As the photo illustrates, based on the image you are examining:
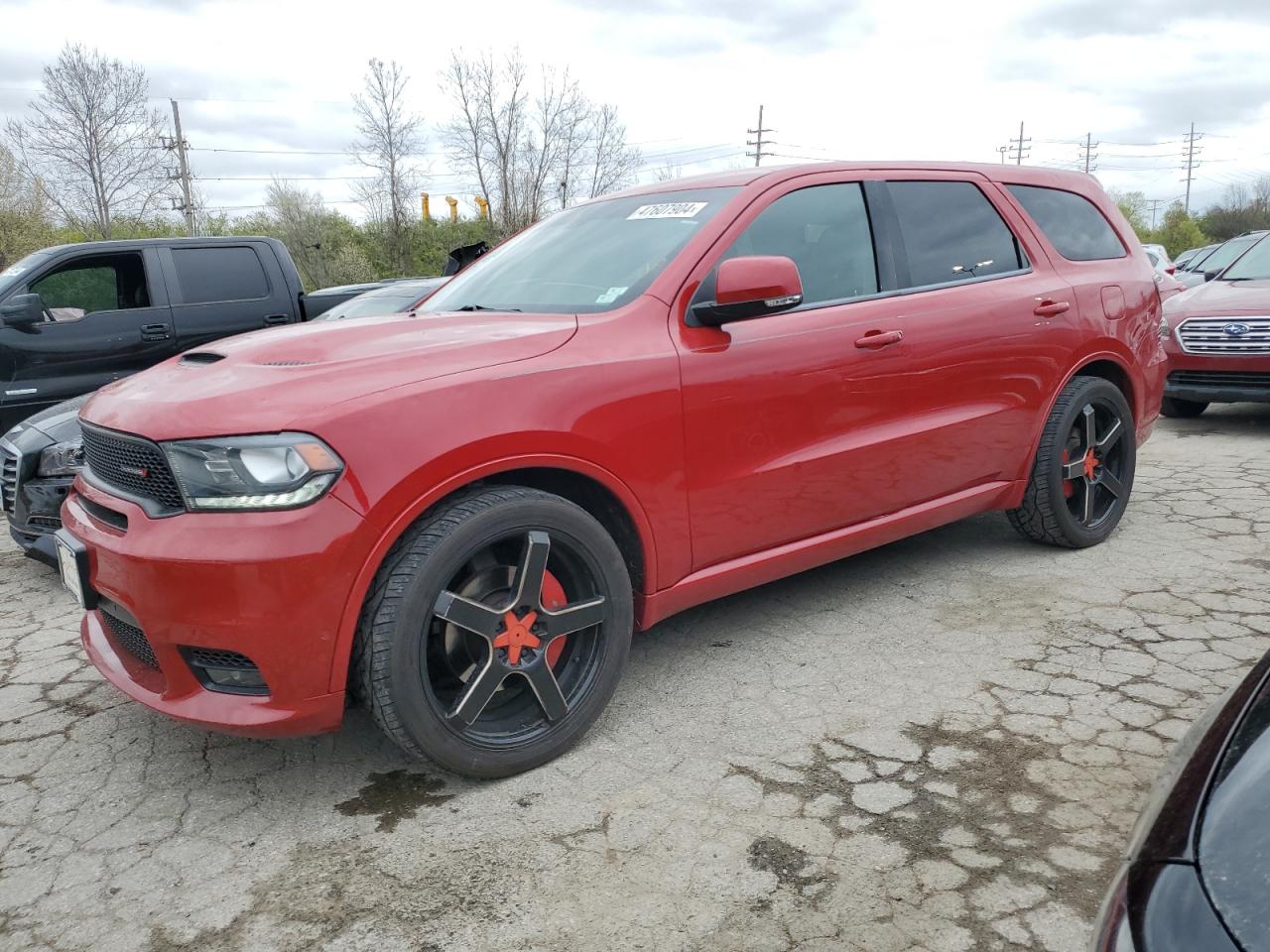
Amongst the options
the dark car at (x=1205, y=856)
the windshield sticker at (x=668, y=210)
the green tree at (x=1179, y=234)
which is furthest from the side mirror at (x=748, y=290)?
the green tree at (x=1179, y=234)

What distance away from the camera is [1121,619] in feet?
12.2

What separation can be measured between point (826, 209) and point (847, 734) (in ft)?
6.22

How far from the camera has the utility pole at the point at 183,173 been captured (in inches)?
1561

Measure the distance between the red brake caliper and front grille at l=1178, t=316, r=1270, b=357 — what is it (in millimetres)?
6608

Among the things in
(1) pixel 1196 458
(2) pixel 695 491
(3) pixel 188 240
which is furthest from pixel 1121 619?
(3) pixel 188 240

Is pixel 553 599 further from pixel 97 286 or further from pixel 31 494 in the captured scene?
pixel 97 286

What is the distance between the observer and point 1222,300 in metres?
7.56

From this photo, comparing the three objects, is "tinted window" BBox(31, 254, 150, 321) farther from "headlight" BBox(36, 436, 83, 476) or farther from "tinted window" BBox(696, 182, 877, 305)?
"tinted window" BBox(696, 182, 877, 305)

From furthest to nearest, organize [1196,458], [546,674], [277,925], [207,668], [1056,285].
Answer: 1. [1196,458]
2. [1056,285]
3. [546,674]
4. [207,668]
5. [277,925]

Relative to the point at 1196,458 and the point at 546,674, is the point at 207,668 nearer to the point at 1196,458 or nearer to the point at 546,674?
the point at 546,674

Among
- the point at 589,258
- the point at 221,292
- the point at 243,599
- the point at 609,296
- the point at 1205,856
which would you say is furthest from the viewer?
the point at 221,292

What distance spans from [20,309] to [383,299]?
2497 millimetres

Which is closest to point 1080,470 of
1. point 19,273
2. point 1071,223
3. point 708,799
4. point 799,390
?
point 1071,223

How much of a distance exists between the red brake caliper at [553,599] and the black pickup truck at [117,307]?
5625 mm
